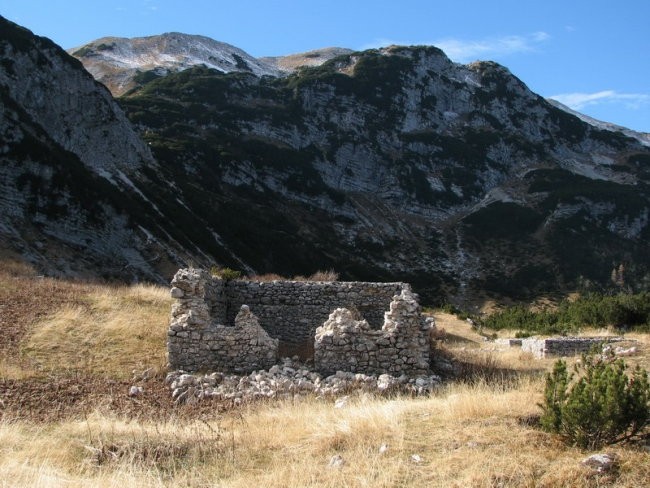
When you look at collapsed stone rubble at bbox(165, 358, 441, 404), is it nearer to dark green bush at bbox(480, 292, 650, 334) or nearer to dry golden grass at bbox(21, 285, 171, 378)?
dry golden grass at bbox(21, 285, 171, 378)

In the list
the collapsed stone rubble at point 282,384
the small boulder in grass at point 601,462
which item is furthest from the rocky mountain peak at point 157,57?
the small boulder in grass at point 601,462

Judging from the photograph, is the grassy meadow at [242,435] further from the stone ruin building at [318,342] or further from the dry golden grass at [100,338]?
the stone ruin building at [318,342]

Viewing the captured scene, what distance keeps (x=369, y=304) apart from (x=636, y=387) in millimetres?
9288

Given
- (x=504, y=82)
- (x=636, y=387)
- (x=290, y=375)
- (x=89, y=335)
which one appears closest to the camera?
(x=636, y=387)

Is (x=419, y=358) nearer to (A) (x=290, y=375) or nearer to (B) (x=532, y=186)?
(A) (x=290, y=375)

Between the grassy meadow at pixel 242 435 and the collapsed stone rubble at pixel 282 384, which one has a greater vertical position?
the grassy meadow at pixel 242 435

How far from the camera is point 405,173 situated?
285 ft

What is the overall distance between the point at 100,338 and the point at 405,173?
256 feet

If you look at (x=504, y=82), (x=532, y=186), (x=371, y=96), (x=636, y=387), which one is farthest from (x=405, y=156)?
(x=636, y=387)

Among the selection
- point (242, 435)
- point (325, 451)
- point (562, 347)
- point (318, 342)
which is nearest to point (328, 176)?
point (562, 347)

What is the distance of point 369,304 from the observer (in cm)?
1484

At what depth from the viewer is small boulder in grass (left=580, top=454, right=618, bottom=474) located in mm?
4977

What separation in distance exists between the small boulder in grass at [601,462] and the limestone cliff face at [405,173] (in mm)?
39596

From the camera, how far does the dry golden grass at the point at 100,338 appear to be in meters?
10.8
